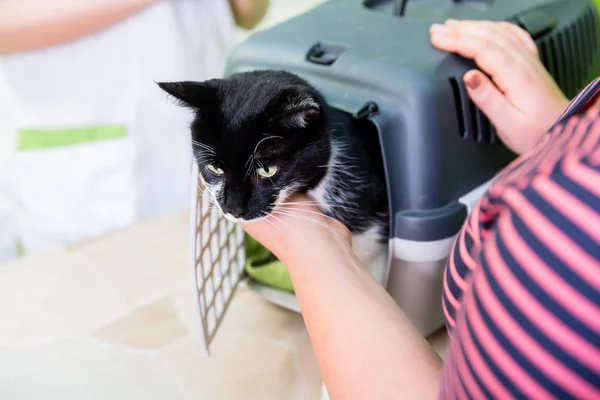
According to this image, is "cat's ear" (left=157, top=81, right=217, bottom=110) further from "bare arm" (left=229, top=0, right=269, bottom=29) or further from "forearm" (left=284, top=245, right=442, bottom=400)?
"bare arm" (left=229, top=0, right=269, bottom=29)

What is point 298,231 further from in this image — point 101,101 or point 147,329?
point 101,101

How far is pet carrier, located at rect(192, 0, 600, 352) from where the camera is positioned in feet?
2.27

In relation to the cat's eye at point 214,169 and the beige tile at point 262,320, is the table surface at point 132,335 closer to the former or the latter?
the beige tile at point 262,320

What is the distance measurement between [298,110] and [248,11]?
0.77 meters

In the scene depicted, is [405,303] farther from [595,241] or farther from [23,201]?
[23,201]

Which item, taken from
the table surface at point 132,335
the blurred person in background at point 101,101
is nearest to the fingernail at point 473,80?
the table surface at point 132,335

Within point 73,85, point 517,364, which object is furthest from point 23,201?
point 517,364

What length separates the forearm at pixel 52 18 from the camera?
3.63 feet

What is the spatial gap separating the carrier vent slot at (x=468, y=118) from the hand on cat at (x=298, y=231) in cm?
21

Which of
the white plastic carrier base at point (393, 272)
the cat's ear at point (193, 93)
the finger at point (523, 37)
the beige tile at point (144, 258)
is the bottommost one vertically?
the beige tile at point (144, 258)

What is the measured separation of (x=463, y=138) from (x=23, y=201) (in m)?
1.04

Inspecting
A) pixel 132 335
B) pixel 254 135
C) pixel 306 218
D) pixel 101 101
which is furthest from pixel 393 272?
pixel 101 101

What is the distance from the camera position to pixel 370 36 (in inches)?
30.9

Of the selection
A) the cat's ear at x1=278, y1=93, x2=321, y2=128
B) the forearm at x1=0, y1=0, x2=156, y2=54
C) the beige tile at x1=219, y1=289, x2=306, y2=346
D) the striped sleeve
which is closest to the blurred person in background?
the forearm at x1=0, y1=0, x2=156, y2=54
